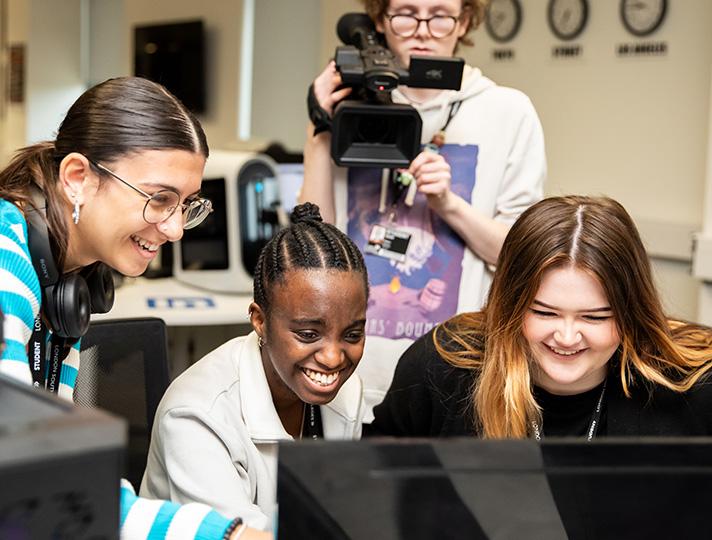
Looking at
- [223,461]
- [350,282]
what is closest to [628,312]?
[350,282]

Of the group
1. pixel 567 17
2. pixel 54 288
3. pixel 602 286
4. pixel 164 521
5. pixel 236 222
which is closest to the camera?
pixel 164 521

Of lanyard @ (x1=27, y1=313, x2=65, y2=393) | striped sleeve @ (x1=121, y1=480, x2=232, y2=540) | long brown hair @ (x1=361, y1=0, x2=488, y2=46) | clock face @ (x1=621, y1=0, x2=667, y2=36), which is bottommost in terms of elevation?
striped sleeve @ (x1=121, y1=480, x2=232, y2=540)

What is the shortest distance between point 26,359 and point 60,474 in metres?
0.34

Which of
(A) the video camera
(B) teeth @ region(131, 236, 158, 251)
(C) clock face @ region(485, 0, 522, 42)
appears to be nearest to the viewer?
(B) teeth @ region(131, 236, 158, 251)

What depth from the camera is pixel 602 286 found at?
117 cm

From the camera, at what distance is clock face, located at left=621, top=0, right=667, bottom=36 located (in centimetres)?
315

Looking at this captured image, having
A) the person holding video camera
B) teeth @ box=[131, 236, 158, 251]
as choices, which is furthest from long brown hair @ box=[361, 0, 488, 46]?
teeth @ box=[131, 236, 158, 251]

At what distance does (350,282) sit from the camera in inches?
47.4

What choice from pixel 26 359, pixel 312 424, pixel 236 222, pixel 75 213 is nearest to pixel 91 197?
pixel 75 213

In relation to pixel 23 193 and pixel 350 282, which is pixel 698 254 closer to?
pixel 350 282

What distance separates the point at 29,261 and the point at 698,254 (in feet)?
8.31

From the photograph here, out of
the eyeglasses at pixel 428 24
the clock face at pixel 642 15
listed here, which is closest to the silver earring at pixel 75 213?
the eyeglasses at pixel 428 24

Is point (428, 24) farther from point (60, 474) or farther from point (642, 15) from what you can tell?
point (642, 15)

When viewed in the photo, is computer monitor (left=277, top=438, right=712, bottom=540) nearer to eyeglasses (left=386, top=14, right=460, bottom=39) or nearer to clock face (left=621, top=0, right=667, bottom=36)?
eyeglasses (left=386, top=14, right=460, bottom=39)
